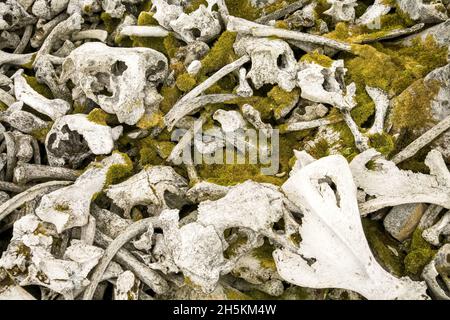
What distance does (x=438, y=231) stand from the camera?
3441 millimetres

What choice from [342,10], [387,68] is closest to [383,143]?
[387,68]

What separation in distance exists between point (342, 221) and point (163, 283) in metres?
1.55

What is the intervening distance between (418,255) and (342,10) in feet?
8.58

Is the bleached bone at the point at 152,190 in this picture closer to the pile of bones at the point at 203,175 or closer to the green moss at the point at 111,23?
the pile of bones at the point at 203,175

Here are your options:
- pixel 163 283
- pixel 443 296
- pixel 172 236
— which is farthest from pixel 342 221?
pixel 163 283

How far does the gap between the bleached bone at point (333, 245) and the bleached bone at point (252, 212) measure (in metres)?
0.13

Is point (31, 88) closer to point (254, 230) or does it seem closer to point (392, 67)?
point (254, 230)

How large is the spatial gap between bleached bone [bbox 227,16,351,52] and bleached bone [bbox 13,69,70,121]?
1922 mm

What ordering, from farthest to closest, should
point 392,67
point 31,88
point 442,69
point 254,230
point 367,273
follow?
point 31,88
point 392,67
point 442,69
point 254,230
point 367,273

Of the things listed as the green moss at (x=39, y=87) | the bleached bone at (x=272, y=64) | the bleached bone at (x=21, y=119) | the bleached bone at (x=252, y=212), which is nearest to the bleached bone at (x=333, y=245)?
the bleached bone at (x=252, y=212)

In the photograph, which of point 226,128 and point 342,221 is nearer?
point 342,221

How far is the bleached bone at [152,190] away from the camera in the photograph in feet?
12.7

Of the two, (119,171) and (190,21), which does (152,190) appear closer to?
(119,171)

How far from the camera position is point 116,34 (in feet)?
16.2
